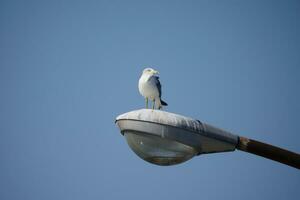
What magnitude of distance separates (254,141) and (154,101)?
5.04 metres

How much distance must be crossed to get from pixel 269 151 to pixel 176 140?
0.90 meters

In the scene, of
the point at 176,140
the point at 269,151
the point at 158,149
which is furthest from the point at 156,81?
the point at 269,151

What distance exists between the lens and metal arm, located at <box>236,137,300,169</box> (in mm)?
4480

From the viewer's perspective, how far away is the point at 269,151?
4.59 metres

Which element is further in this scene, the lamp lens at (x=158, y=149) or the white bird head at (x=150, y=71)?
the white bird head at (x=150, y=71)

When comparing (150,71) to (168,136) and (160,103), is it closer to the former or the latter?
(160,103)

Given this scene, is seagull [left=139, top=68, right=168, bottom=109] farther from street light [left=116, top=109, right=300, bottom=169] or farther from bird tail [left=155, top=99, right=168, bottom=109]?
street light [left=116, top=109, right=300, bottom=169]

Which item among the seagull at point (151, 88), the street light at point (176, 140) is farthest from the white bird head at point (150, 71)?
the street light at point (176, 140)

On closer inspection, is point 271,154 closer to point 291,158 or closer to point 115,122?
point 291,158

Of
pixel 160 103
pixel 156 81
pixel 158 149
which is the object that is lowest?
pixel 158 149

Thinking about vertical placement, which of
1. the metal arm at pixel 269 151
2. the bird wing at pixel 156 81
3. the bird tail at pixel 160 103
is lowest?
the metal arm at pixel 269 151

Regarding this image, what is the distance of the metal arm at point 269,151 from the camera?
4480 millimetres

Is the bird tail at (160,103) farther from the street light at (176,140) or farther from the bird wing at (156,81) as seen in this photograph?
the street light at (176,140)

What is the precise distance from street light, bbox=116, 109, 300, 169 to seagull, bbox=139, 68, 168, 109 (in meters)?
4.39
